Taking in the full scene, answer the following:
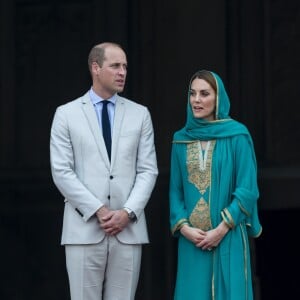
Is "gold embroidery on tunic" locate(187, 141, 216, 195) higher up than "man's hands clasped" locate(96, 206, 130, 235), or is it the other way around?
"gold embroidery on tunic" locate(187, 141, 216, 195)

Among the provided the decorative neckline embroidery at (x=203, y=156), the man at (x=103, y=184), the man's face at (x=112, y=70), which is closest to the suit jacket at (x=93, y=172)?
the man at (x=103, y=184)

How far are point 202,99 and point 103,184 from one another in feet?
2.14

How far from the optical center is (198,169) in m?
7.06

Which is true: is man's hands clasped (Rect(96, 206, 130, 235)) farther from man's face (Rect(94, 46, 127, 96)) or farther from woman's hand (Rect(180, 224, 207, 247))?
man's face (Rect(94, 46, 127, 96))

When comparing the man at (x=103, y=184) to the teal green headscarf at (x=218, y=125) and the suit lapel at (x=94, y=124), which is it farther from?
the teal green headscarf at (x=218, y=125)

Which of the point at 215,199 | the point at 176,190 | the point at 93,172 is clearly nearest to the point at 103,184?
the point at 93,172

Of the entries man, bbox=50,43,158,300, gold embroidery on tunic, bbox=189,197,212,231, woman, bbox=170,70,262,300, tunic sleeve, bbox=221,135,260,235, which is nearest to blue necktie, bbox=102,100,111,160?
man, bbox=50,43,158,300

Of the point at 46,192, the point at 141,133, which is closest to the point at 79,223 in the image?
the point at 141,133

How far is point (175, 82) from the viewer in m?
8.00

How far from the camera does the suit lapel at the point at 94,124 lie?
697 centimetres

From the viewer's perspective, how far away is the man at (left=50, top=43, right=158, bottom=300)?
6.92m

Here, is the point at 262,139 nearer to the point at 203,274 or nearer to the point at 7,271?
the point at 203,274

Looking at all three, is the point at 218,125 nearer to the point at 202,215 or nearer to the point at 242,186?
the point at 242,186

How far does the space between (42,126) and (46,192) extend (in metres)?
0.38
